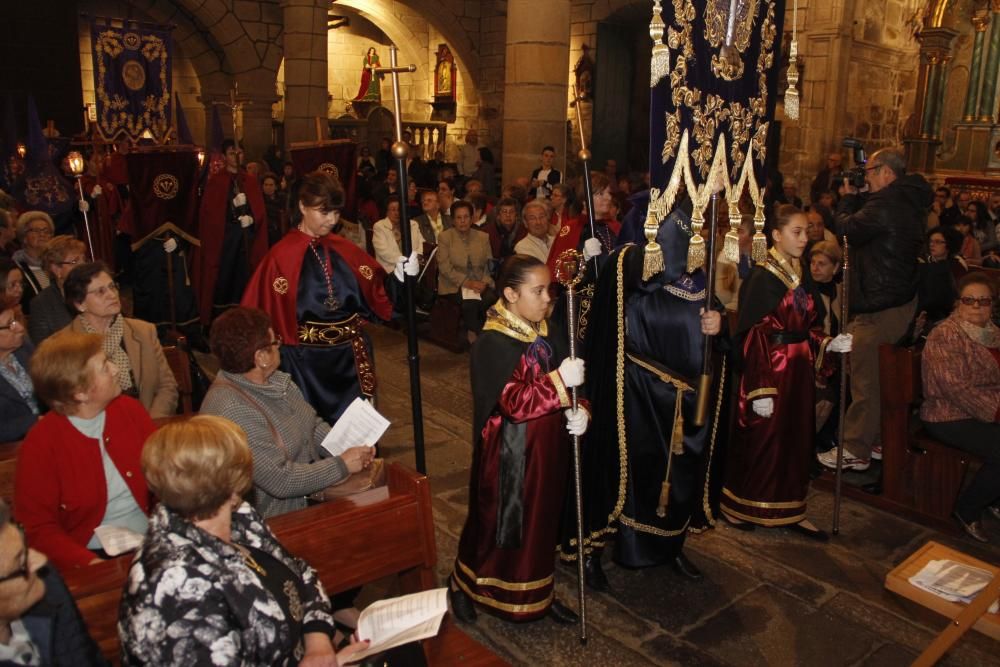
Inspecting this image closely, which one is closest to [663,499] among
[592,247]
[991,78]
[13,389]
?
[592,247]

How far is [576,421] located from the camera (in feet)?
11.3

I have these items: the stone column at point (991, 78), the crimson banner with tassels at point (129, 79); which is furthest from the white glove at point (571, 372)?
the stone column at point (991, 78)

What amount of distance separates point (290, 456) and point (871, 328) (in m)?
4.19

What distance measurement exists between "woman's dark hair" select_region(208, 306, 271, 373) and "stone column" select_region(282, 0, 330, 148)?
453 inches

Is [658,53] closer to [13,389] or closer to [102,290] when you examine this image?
[102,290]

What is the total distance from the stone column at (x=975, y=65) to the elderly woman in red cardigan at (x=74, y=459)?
49.4 feet

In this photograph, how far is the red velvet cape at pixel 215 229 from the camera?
8.35 m

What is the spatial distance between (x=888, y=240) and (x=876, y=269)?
20cm

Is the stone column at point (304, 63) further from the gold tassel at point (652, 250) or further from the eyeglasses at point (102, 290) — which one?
the gold tassel at point (652, 250)

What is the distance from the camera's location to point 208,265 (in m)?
8.45

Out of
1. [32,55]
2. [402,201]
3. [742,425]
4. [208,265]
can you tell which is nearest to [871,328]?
[742,425]

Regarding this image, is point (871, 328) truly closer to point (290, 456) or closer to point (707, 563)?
→ point (707, 563)

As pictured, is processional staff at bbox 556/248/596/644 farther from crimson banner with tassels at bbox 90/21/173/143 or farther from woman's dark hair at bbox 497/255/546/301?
crimson banner with tassels at bbox 90/21/173/143

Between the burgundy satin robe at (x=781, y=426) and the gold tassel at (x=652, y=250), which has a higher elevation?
the gold tassel at (x=652, y=250)
